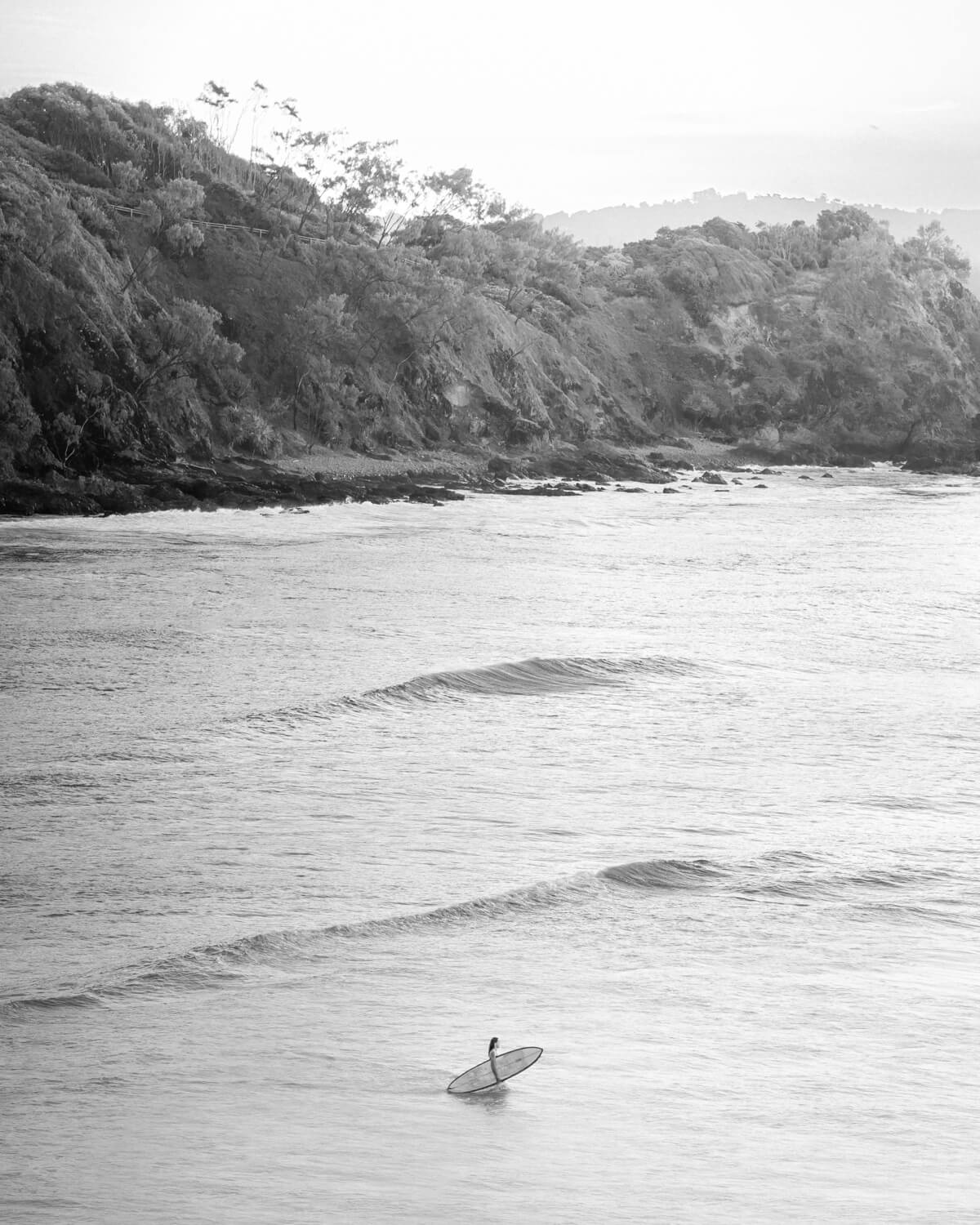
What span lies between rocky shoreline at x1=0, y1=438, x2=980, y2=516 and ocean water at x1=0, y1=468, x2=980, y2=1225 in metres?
21.6

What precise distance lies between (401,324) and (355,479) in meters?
17.7

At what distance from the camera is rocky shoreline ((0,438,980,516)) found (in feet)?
158

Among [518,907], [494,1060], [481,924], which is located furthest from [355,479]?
[494,1060]

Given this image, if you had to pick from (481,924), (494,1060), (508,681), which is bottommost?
(481,924)

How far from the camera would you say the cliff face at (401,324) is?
5584 cm

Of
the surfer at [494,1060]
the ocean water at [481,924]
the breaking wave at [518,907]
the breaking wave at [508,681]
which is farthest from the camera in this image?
the breaking wave at [508,681]

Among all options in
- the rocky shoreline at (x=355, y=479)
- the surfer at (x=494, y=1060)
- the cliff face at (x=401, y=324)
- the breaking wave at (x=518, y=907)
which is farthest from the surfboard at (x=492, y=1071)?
the cliff face at (x=401, y=324)

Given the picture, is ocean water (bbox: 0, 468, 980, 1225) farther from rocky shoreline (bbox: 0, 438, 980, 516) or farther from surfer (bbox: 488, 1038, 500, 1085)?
rocky shoreline (bbox: 0, 438, 980, 516)

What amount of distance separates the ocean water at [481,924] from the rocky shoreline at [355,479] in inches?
851

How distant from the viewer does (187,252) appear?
225ft

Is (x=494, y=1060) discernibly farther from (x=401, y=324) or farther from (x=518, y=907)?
(x=401, y=324)

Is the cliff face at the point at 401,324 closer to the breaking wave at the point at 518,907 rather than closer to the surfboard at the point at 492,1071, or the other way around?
the breaking wave at the point at 518,907

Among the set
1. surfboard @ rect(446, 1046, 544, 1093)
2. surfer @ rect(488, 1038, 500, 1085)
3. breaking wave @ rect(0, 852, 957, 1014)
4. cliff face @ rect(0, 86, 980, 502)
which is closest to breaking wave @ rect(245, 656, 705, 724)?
breaking wave @ rect(0, 852, 957, 1014)

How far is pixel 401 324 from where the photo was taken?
75.4 metres
